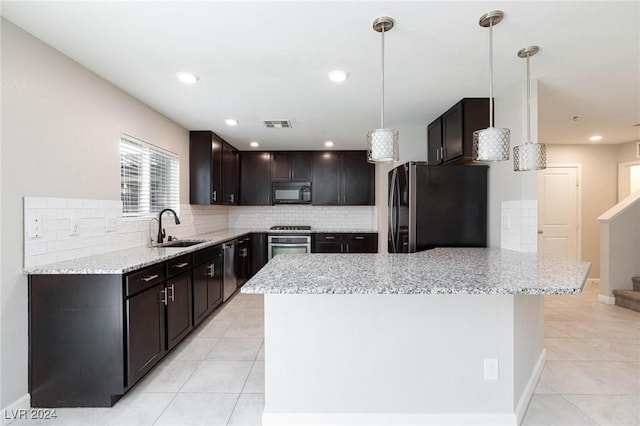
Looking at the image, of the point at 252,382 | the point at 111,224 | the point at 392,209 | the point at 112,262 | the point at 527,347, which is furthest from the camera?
the point at 392,209

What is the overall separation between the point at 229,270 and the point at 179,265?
61.0 inches

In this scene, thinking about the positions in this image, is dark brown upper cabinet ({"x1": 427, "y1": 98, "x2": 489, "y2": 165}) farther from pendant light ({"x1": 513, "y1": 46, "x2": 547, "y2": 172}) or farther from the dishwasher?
the dishwasher

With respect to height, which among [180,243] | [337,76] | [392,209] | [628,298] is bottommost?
[628,298]

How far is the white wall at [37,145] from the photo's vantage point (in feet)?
5.95

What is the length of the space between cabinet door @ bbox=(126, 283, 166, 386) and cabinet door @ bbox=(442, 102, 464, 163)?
2.80 metres

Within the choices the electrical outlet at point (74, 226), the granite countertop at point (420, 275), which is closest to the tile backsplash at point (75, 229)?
the electrical outlet at point (74, 226)

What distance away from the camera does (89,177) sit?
242cm

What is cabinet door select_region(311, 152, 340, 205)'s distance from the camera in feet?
18.4

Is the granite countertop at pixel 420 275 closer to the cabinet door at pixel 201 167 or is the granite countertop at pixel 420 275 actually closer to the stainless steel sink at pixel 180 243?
the stainless steel sink at pixel 180 243

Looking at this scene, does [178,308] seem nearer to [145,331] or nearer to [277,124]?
[145,331]

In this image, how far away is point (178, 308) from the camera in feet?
9.13

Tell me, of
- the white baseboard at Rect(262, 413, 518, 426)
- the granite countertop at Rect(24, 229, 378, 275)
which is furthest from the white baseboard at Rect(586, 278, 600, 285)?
the granite countertop at Rect(24, 229, 378, 275)

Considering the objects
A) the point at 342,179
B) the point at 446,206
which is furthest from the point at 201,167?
the point at 446,206

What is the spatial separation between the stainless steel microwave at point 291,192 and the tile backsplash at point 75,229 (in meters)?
2.49
